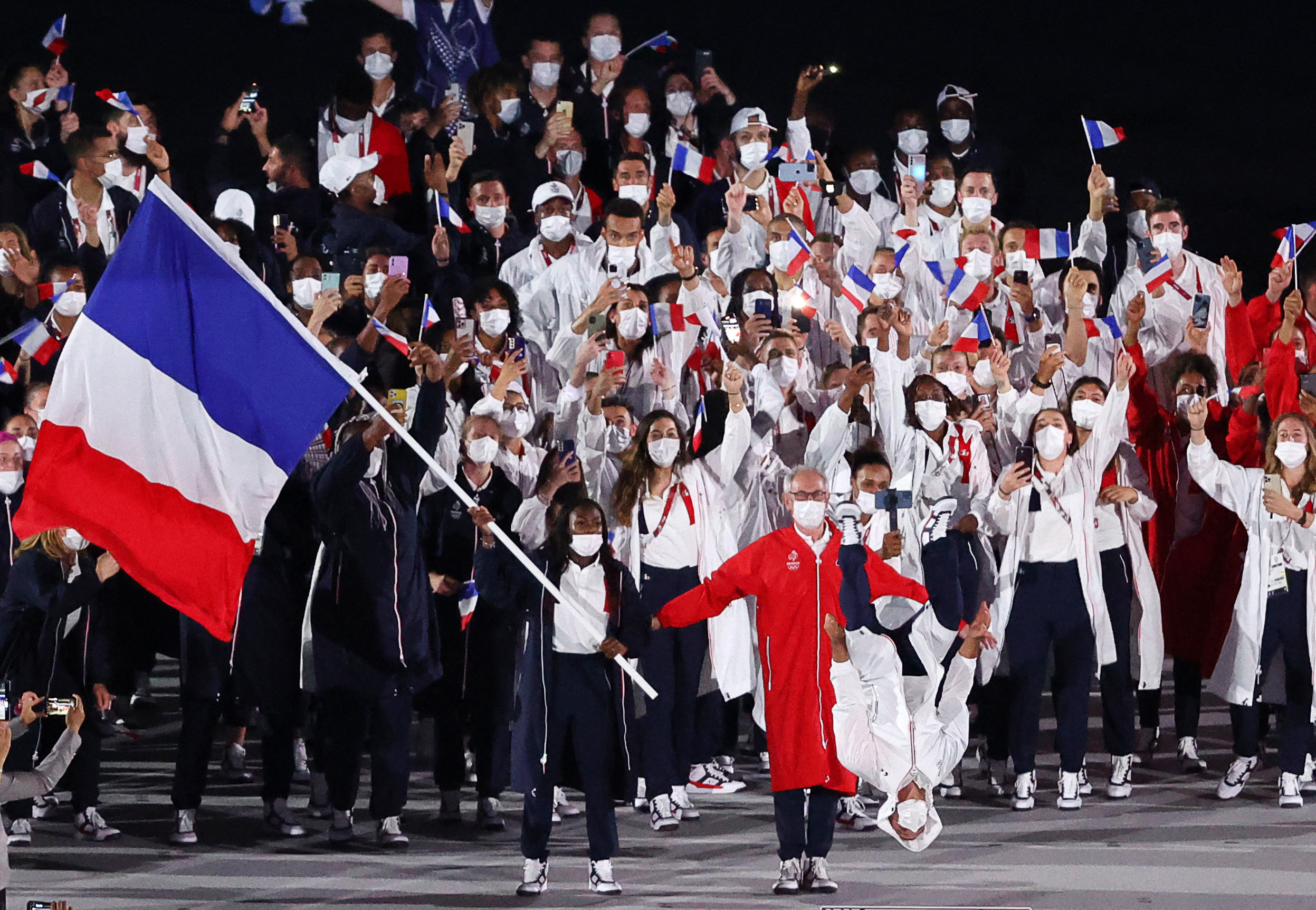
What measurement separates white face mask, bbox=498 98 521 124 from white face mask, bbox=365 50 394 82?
79 centimetres

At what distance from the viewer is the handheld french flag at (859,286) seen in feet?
31.2

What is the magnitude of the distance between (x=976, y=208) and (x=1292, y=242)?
1666 mm

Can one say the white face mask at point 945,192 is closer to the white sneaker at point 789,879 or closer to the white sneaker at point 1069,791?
the white sneaker at point 1069,791

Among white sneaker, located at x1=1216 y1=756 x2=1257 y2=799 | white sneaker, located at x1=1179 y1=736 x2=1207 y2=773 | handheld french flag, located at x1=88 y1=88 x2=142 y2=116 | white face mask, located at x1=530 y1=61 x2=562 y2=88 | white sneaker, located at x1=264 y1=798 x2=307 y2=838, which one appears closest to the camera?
white sneaker, located at x1=264 y1=798 x2=307 y2=838

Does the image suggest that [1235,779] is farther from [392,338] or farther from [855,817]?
[392,338]

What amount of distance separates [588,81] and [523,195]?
3.34 ft

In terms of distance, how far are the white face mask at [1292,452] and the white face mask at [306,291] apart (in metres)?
4.47

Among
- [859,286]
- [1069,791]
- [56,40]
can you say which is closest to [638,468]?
[859,286]

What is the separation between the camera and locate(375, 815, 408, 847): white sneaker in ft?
24.6

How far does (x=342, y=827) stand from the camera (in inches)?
300

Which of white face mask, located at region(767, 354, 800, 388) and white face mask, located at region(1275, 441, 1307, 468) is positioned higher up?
white face mask, located at region(767, 354, 800, 388)

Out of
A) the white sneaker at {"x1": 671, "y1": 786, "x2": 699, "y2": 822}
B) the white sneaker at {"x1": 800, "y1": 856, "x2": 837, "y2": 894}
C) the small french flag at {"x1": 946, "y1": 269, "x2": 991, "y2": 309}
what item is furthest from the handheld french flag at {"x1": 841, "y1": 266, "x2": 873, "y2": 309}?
the white sneaker at {"x1": 800, "y1": 856, "x2": 837, "y2": 894}

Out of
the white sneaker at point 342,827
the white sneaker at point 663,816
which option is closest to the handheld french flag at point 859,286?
the white sneaker at point 663,816

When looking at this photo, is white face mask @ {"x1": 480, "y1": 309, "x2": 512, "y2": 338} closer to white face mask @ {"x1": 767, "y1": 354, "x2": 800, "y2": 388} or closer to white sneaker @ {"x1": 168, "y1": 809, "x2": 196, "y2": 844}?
white face mask @ {"x1": 767, "y1": 354, "x2": 800, "y2": 388}
